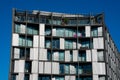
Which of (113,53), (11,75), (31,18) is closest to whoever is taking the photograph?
(11,75)

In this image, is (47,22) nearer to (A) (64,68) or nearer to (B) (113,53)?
(A) (64,68)

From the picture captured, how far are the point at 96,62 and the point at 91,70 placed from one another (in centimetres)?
268

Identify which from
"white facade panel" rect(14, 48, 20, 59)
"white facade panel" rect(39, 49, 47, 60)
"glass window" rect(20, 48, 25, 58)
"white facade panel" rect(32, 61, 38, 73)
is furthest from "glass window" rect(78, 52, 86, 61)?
"white facade panel" rect(14, 48, 20, 59)

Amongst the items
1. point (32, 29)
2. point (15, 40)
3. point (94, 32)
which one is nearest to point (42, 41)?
point (32, 29)

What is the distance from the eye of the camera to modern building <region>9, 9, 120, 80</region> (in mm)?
82062

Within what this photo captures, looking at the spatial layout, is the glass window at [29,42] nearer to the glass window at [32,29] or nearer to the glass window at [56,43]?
the glass window at [32,29]

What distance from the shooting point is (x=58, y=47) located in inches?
3386

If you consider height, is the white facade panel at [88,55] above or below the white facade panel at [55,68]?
above

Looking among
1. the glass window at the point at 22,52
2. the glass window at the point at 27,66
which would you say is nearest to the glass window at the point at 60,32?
the glass window at the point at 22,52

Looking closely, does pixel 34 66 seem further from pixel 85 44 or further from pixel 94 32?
pixel 94 32

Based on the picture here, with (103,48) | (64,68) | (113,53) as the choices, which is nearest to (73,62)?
(64,68)

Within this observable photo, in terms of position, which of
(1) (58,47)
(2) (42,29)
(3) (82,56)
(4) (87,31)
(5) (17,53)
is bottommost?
(3) (82,56)

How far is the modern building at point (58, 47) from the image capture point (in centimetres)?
8206

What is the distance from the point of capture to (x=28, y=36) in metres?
85.3
